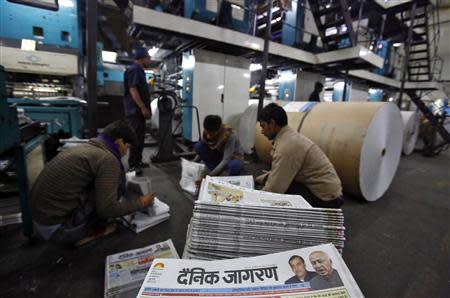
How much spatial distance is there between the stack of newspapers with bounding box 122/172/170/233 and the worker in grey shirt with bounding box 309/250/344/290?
1244 millimetres

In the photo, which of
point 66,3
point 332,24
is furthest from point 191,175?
point 332,24

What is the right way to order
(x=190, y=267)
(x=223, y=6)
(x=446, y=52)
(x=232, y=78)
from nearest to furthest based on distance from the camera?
(x=190, y=267)
(x=223, y=6)
(x=232, y=78)
(x=446, y=52)

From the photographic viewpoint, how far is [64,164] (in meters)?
1.10

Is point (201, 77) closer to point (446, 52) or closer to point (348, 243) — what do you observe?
point (348, 243)

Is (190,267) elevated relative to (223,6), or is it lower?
lower

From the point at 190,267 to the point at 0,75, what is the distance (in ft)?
4.17

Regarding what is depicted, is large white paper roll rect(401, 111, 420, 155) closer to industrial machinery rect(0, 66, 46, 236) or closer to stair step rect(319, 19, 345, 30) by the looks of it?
stair step rect(319, 19, 345, 30)

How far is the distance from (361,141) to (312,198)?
0.90 m

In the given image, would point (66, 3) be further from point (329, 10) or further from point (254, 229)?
point (329, 10)

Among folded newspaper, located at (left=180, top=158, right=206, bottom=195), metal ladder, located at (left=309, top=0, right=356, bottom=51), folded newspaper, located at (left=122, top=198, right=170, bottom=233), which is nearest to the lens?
folded newspaper, located at (left=122, top=198, right=170, bottom=233)

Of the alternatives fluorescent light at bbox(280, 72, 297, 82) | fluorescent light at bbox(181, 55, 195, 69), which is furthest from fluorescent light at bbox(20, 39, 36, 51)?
fluorescent light at bbox(280, 72, 297, 82)

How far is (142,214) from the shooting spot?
1587 mm

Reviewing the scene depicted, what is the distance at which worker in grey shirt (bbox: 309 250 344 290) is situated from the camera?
0.54 metres

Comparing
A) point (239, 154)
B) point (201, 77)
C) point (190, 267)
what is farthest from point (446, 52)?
point (190, 267)
